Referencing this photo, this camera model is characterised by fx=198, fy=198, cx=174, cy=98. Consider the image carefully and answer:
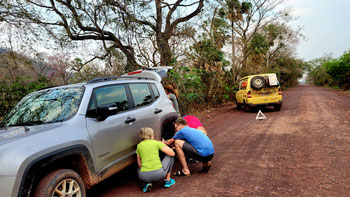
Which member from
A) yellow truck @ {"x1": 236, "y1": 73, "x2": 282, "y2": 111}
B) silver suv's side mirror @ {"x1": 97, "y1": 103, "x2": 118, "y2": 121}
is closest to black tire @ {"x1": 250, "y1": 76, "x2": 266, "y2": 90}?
yellow truck @ {"x1": 236, "y1": 73, "x2": 282, "y2": 111}

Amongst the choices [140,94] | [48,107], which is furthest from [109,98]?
[48,107]

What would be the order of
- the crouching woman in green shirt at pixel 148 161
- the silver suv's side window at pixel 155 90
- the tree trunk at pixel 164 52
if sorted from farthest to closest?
1. the tree trunk at pixel 164 52
2. the silver suv's side window at pixel 155 90
3. the crouching woman in green shirt at pixel 148 161

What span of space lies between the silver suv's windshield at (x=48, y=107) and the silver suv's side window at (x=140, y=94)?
3.12ft

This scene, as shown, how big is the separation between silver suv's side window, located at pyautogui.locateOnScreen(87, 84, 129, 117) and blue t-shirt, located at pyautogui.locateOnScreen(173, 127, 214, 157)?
121cm

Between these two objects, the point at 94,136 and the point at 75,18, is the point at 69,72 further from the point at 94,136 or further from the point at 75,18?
the point at 94,136

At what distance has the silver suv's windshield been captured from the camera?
2807 millimetres

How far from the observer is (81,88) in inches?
124

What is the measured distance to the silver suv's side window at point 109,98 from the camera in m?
3.03

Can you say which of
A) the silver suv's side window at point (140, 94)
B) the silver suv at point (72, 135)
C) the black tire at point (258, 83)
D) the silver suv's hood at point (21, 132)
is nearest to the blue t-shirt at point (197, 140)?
the silver suv at point (72, 135)

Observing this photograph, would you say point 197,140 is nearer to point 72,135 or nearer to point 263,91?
point 72,135

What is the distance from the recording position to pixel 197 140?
12.5 ft

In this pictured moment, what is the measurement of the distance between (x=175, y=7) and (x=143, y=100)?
1069cm

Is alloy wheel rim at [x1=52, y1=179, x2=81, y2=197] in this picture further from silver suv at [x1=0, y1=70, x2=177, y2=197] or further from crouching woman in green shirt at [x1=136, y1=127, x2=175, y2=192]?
crouching woman in green shirt at [x1=136, y1=127, x2=175, y2=192]

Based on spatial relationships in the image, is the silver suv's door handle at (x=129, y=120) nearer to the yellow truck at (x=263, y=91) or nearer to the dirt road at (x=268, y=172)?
the dirt road at (x=268, y=172)
